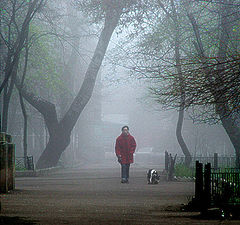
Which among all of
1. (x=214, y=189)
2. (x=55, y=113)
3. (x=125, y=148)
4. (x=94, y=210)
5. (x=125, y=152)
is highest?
(x=55, y=113)

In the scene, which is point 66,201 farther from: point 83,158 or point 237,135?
point 83,158

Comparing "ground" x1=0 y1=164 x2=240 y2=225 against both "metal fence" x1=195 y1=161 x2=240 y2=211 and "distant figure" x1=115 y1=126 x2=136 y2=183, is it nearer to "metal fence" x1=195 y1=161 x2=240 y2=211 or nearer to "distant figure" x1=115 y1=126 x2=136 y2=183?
"metal fence" x1=195 y1=161 x2=240 y2=211

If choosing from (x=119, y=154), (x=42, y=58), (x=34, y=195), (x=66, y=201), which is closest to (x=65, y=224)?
(x=66, y=201)

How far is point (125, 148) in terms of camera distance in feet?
53.5

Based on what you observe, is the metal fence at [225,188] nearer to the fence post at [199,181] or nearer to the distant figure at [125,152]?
the fence post at [199,181]

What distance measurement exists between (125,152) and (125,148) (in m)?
0.13

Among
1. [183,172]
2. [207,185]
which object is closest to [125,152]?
[183,172]

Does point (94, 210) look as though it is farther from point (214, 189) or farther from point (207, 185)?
point (214, 189)

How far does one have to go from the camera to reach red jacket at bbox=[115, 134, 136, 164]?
1625cm

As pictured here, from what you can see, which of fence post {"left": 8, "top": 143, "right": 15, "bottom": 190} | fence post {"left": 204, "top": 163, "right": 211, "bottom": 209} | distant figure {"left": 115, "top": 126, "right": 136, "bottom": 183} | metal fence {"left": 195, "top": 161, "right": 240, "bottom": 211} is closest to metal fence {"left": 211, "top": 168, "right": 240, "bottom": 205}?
metal fence {"left": 195, "top": 161, "right": 240, "bottom": 211}

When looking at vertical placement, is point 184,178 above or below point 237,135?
below

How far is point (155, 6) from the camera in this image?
21.7 meters

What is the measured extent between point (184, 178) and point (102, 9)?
9.43 metres

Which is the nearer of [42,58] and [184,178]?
[184,178]
